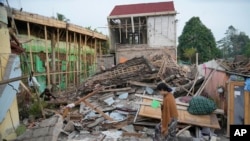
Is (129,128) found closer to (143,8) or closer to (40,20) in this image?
(40,20)

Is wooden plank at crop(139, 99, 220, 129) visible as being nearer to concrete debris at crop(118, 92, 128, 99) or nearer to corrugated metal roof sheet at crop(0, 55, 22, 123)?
concrete debris at crop(118, 92, 128, 99)

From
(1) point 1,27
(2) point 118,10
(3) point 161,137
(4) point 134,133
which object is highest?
(2) point 118,10

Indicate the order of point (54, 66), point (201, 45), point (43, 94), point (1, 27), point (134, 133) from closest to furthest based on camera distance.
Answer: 1. point (1, 27)
2. point (134, 133)
3. point (43, 94)
4. point (54, 66)
5. point (201, 45)

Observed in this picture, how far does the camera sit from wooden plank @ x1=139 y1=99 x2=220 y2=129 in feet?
22.6

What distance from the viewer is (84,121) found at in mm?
8273

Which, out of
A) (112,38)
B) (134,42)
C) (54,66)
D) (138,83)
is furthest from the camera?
(134,42)

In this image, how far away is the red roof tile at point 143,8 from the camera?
26141mm

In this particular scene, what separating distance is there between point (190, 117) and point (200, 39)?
34.2 m

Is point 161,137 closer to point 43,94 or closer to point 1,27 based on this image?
point 1,27

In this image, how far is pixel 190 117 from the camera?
7.16 meters

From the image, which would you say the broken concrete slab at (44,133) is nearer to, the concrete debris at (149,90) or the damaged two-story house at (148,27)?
the concrete debris at (149,90)

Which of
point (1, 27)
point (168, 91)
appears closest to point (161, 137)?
point (168, 91)

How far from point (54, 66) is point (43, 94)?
8.80ft

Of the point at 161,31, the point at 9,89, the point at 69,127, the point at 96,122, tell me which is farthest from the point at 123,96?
the point at 161,31
